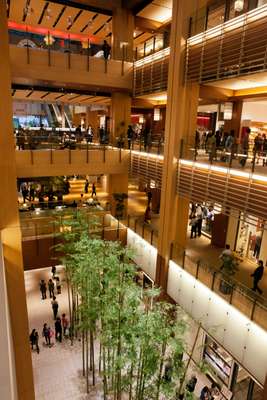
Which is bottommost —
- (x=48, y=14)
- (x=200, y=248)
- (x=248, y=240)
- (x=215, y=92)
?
(x=200, y=248)

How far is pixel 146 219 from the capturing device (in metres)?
13.6

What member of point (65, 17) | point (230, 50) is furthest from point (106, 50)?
point (230, 50)

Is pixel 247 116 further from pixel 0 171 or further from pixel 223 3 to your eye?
pixel 0 171

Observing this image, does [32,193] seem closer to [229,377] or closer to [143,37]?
[143,37]

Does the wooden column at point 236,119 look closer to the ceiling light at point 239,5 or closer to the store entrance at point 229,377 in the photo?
the ceiling light at point 239,5

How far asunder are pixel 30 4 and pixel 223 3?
813 cm

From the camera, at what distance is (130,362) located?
5992 mm

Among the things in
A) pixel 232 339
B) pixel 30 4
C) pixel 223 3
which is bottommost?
pixel 232 339

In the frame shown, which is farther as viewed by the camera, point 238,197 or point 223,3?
point 223,3

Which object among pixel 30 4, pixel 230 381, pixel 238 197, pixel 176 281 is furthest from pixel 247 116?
pixel 30 4

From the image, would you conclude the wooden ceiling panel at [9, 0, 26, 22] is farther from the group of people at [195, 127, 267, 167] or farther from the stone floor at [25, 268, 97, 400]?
the stone floor at [25, 268, 97, 400]

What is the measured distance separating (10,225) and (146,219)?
9110 millimetres

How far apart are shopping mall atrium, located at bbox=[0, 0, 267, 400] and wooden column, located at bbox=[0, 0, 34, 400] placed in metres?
0.02

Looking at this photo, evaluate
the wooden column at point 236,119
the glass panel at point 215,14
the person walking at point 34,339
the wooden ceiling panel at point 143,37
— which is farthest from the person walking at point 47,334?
the wooden ceiling panel at point 143,37
